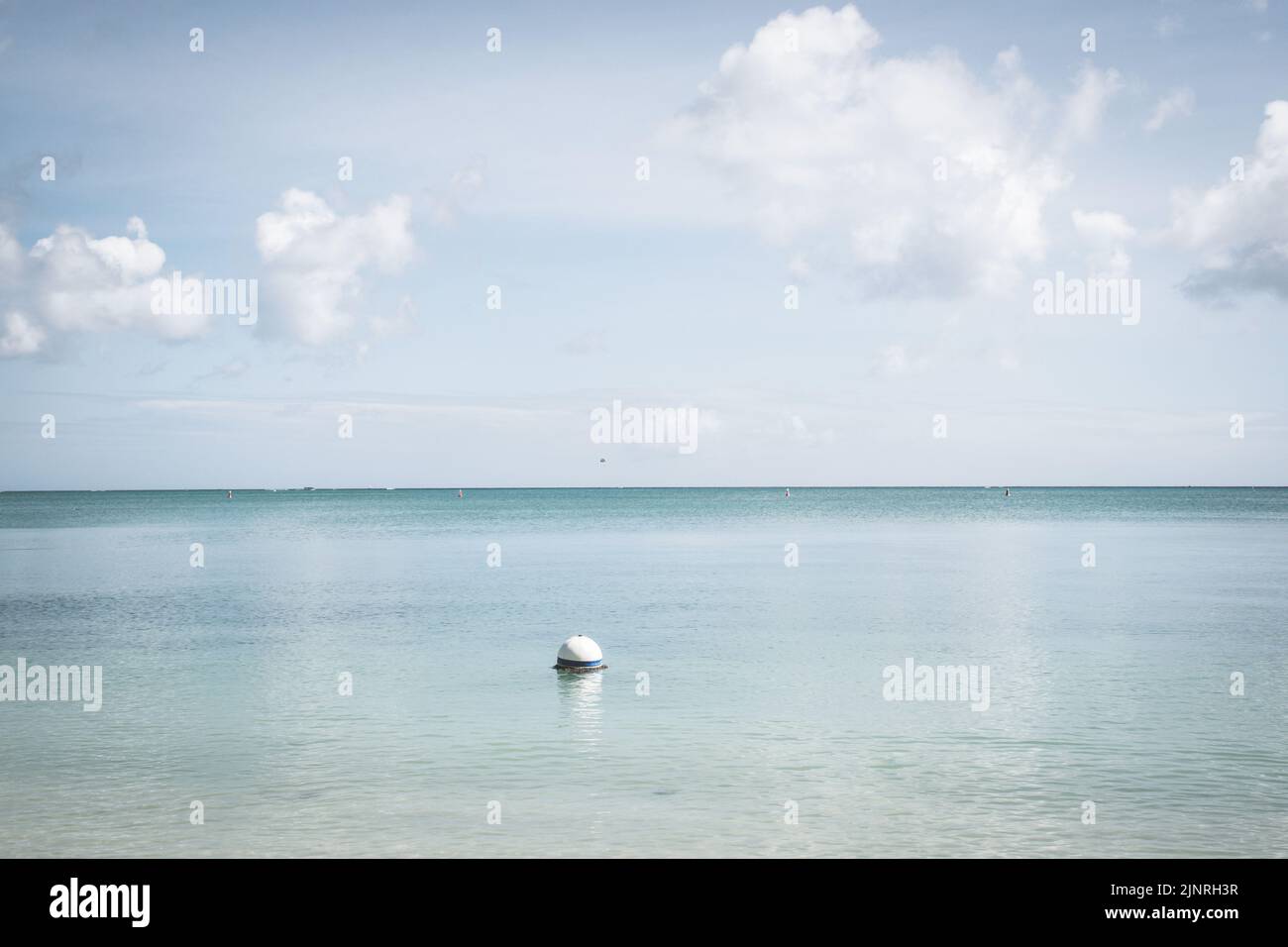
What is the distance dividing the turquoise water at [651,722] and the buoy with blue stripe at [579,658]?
34 centimetres

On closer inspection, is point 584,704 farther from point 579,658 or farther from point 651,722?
point 579,658

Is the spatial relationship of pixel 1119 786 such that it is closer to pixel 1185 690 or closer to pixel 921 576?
pixel 1185 690

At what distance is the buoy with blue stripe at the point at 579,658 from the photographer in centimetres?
2445

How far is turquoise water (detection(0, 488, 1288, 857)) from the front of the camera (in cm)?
1380

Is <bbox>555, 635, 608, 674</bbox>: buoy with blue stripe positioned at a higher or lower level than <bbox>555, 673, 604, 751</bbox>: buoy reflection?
higher

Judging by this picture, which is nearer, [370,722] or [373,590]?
[370,722]

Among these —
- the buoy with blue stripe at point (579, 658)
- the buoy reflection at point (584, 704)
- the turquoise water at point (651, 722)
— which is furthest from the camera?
the buoy with blue stripe at point (579, 658)

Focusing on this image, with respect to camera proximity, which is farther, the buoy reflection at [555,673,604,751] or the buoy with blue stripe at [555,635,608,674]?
the buoy with blue stripe at [555,635,608,674]

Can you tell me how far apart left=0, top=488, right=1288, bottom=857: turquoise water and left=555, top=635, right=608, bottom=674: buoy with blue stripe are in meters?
0.34

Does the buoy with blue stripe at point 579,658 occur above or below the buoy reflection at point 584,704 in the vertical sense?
above

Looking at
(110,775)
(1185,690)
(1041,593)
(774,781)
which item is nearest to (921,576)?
(1041,593)

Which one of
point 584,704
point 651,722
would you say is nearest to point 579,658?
point 584,704

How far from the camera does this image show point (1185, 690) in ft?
73.7
